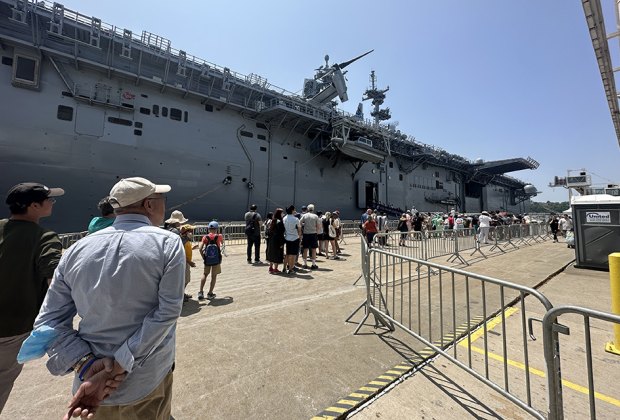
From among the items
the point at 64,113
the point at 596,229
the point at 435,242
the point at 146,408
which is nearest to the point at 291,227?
the point at 435,242

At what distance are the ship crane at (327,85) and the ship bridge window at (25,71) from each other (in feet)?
60.3

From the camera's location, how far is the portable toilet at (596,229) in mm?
7645

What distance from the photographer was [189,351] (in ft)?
10.1

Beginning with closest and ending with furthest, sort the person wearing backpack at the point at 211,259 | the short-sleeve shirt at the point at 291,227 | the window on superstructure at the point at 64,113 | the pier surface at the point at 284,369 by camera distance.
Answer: the pier surface at the point at 284,369 → the person wearing backpack at the point at 211,259 → the short-sleeve shirt at the point at 291,227 → the window on superstructure at the point at 64,113

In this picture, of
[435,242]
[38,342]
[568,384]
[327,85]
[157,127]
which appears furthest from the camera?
[327,85]

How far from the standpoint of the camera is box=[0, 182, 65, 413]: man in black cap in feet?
6.21

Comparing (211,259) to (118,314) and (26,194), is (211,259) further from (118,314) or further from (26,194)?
(118,314)

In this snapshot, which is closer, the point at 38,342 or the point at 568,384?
the point at 38,342

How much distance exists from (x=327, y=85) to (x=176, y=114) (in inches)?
624

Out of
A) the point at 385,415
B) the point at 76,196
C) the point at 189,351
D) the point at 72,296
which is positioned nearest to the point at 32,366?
the point at 189,351

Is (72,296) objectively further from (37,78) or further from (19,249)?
(37,78)

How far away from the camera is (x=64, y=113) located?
14.0m

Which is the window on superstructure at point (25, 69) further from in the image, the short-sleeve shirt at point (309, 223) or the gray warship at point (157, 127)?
the short-sleeve shirt at point (309, 223)

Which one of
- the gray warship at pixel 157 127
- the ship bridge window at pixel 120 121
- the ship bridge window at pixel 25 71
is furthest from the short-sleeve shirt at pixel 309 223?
the ship bridge window at pixel 25 71
